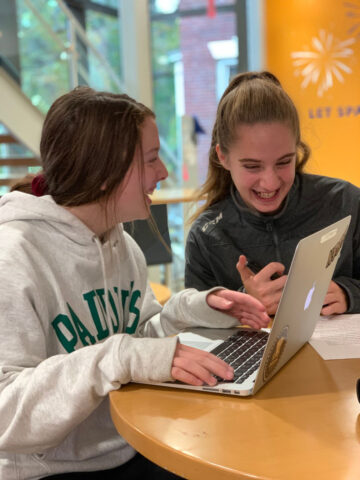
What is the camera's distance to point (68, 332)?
114 cm

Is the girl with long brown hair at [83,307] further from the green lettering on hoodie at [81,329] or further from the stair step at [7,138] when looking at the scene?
the stair step at [7,138]

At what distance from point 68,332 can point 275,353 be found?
1.33 ft

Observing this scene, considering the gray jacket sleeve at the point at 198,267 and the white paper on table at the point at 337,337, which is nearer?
the white paper on table at the point at 337,337

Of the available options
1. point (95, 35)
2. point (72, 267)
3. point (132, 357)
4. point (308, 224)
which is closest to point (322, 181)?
point (308, 224)

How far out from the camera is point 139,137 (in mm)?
1226

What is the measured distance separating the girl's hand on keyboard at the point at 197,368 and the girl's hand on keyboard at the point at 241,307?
0.26 m

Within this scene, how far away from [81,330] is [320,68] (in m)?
2.94

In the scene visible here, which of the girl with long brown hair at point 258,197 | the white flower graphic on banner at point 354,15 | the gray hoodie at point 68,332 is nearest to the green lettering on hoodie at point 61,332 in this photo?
the gray hoodie at point 68,332

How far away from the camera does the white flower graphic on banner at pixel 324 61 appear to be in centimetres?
364

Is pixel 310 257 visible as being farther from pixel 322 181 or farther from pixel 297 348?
pixel 322 181

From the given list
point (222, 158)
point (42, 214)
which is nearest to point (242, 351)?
point (42, 214)

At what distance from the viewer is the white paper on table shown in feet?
3.61

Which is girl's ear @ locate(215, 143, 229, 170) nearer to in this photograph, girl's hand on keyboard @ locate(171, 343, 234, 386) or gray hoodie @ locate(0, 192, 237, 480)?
gray hoodie @ locate(0, 192, 237, 480)

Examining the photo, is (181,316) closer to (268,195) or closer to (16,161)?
(268,195)
